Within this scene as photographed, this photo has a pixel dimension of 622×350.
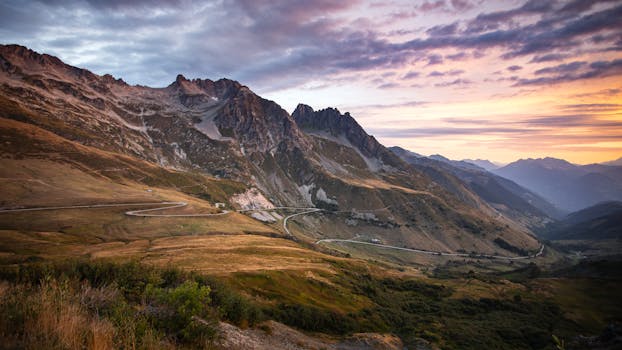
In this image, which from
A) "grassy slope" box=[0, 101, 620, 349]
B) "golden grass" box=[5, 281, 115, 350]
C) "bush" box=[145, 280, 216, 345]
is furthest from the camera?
"grassy slope" box=[0, 101, 620, 349]

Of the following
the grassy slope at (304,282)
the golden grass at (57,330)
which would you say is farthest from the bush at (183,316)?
the grassy slope at (304,282)

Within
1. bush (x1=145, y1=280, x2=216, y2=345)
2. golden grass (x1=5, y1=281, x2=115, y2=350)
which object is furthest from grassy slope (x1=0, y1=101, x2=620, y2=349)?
golden grass (x1=5, y1=281, x2=115, y2=350)

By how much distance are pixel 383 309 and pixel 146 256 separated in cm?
6789

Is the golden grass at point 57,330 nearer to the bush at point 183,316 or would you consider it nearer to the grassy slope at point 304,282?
the bush at point 183,316

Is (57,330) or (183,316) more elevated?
(57,330)

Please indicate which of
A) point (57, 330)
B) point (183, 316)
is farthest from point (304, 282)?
point (57, 330)

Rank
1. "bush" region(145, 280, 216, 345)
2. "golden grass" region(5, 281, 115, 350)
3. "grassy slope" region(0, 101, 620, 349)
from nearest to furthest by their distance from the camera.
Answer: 1. "golden grass" region(5, 281, 115, 350)
2. "bush" region(145, 280, 216, 345)
3. "grassy slope" region(0, 101, 620, 349)

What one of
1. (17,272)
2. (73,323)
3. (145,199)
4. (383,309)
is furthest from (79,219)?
(73,323)

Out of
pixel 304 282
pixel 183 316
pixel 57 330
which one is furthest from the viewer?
pixel 304 282

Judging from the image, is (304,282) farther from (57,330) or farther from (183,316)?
(57,330)

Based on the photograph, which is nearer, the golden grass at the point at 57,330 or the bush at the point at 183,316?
the golden grass at the point at 57,330

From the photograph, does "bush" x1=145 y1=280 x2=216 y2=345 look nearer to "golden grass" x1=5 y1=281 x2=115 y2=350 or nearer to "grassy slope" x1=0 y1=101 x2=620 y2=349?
"golden grass" x1=5 y1=281 x2=115 y2=350

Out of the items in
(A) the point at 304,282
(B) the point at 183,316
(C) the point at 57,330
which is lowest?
(A) the point at 304,282

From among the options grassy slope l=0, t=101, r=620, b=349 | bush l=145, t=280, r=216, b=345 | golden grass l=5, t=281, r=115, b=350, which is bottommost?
grassy slope l=0, t=101, r=620, b=349
